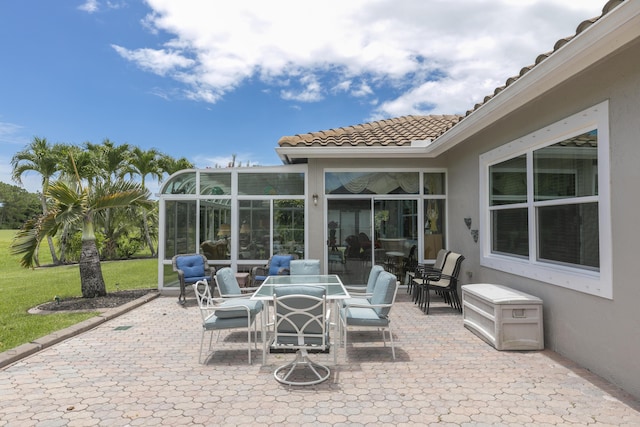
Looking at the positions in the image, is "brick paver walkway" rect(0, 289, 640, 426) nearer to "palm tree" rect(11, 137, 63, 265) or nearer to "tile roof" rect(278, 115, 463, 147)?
"tile roof" rect(278, 115, 463, 147)

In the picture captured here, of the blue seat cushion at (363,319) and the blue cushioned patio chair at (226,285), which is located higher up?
the blue cushioned patio chair at (226,285)

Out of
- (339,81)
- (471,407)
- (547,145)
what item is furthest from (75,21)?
(471,407)

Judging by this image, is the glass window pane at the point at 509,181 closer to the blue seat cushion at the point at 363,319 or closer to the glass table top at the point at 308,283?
the blue seat cushion at the point at 363,319

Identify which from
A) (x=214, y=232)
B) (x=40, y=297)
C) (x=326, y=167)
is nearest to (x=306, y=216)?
(x=326, y=167)

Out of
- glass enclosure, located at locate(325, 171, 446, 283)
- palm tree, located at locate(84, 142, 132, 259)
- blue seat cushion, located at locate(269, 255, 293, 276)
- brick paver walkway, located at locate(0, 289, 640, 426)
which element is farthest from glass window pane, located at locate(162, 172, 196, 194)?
palm tree, located at locate(84, 142, 132, 259)

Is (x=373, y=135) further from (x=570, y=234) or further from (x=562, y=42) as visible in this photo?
(x=562, y=42)

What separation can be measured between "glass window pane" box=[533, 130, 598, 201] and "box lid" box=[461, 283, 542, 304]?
56.6 inches

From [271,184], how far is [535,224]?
20.4ft

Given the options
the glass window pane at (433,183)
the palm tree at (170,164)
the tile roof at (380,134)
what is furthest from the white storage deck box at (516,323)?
the palm tree at (170,164)

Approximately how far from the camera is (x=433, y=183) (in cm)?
927

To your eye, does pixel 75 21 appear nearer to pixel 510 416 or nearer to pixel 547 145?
pixel 547 145

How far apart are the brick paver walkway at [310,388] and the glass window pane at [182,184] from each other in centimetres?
492

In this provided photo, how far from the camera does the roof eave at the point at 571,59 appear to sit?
2941 mm

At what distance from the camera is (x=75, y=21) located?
9109 mm
